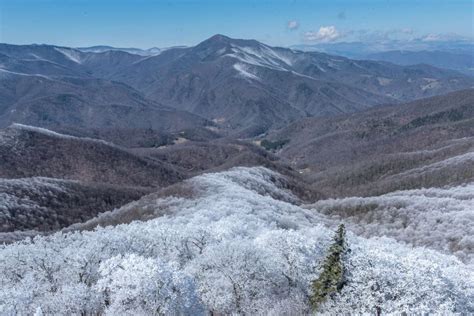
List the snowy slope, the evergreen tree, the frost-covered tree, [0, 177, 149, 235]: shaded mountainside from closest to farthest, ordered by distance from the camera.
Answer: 1. the frost-covered tree
2. the snowy slope
3. the evergreen tree
4. [0, 177, 149, 235]: shaded mountainside

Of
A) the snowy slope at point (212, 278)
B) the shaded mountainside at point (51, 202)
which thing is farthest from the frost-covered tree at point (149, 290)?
the shaded mountainside at point (51, 202)

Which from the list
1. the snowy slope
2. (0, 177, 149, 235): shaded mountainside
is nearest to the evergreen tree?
the snowy slope

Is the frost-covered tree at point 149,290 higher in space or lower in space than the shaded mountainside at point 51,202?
higher

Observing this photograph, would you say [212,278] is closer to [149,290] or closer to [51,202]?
[149,290]

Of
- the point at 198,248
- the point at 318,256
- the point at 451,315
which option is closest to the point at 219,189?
the point at 198,248

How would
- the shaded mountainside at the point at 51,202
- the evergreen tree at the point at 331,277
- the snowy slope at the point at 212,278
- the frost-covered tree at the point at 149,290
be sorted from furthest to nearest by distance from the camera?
the shaded mountainside at the point at 51,202 → the evergreen tree at the point at 331,277 → the snowy slope at the point at 212,278 → the frost-covered tree at the point at 149,290

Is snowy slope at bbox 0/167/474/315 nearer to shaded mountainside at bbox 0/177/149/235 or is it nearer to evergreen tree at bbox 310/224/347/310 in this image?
evergreen tree at bbox 310/224/347/310

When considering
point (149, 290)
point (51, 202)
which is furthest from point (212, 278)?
point (51, 202)

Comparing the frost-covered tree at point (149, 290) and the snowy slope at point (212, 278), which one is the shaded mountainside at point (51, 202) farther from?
the frost-covered tree at point (149, 290)

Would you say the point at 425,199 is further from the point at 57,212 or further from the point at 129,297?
the point at 57,212
